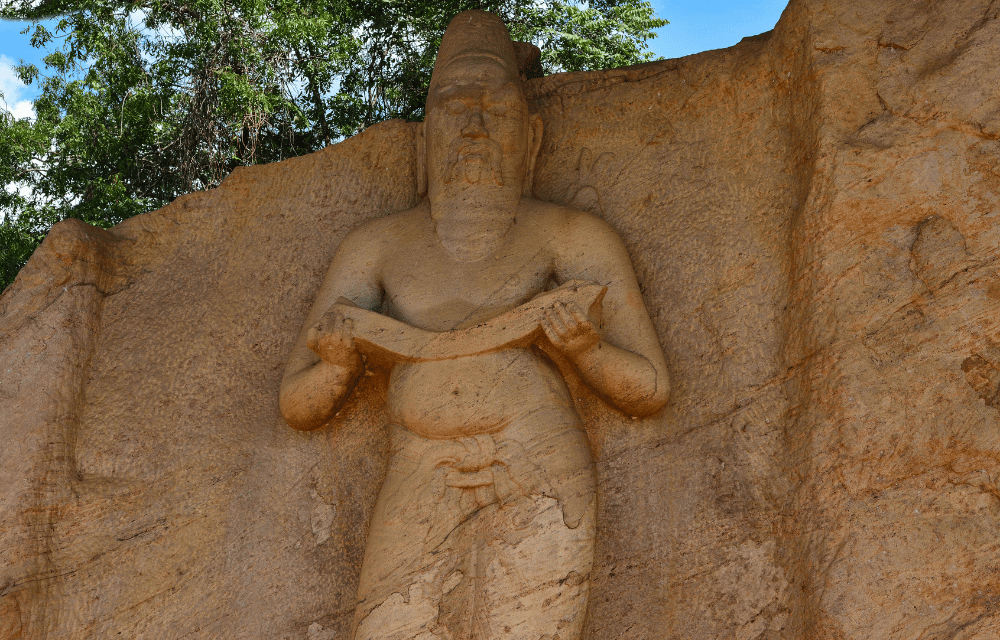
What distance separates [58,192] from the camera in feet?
32.1

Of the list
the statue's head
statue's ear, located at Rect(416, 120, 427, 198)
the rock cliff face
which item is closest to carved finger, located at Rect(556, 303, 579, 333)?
the rock cliff face

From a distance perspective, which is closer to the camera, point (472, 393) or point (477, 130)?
point (472, 393)

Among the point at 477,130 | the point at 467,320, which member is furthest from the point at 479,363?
the point at 477,130

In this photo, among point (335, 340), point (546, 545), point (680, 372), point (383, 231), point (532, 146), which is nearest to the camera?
point (546, 545)

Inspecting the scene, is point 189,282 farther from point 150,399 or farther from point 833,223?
point 833,223

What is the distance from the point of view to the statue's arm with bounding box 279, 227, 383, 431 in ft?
16.7

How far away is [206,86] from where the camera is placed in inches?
376

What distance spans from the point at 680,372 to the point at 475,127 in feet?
5.04

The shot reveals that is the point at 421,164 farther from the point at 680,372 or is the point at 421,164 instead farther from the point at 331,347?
the point at 680,372

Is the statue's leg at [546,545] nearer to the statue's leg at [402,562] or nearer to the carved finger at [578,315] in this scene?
the statue's leg at [402,562]

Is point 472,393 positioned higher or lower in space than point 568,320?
lower

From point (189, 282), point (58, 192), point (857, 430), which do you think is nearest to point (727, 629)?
point (857, 430)

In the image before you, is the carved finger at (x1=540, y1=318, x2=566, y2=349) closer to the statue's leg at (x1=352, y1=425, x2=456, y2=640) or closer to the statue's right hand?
the statue's leg at (x1=352, y1=425, x2=456, y2=640)

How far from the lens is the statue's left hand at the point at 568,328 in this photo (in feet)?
15.9
